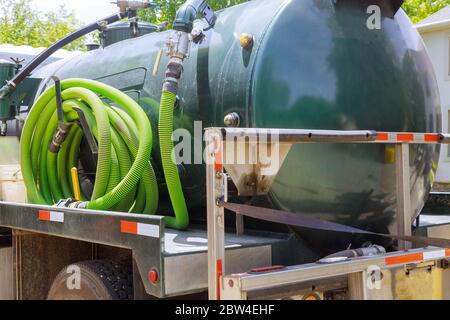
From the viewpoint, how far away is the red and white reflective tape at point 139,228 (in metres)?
2.51

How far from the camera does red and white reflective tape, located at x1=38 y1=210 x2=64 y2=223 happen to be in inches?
123

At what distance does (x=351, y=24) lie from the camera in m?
3.31

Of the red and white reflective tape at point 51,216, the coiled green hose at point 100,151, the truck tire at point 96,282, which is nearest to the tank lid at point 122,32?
the coiled green hose at point 100,151

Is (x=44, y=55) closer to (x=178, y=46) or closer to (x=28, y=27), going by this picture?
(x=178, y=46)

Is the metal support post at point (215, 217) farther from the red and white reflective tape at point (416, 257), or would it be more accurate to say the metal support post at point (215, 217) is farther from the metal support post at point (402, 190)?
the metal support post at point (402, 190)

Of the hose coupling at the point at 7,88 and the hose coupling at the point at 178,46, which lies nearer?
the hose coupling at the point at 178,46

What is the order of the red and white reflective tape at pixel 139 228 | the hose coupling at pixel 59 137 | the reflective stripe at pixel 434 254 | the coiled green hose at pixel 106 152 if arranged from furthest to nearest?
the hose coupling at pixel 59 137, the coiled green hose at pixel 106 152, the reflective stripe at pixel 434 254, the red and white reflective tape at pixel 139 228

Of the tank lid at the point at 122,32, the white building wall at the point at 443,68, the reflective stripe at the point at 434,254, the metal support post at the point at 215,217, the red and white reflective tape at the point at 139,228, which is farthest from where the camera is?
the white building wall at the point at 443,68

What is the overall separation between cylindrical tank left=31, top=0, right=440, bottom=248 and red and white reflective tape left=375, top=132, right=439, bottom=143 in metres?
0.23

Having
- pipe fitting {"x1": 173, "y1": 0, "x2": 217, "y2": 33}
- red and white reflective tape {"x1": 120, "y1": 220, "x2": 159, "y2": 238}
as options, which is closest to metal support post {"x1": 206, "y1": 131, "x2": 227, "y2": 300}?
red and white reflective tape {"x1": 120, "y1": 220, "x2": 159, "y2": 238}

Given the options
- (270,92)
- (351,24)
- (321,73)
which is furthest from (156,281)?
(351,24)

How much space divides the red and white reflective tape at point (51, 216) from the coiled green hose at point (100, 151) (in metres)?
0.17

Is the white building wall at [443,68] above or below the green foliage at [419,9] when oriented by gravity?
below

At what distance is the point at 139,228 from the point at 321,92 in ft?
3.72
